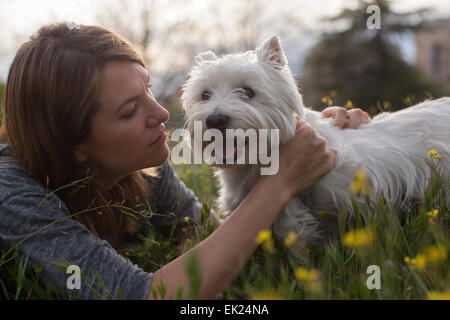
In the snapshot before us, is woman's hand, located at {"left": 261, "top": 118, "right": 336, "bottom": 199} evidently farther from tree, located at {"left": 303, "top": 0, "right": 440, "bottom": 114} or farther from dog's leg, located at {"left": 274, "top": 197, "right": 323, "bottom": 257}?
tree, located at {"left": 303, "top": 0, "right": 440, "bottom": 114}

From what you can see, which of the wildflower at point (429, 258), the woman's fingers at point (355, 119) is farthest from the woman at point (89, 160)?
the wildflower at point (429, 258)

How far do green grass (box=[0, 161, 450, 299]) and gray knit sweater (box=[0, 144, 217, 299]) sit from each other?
98 millimetres

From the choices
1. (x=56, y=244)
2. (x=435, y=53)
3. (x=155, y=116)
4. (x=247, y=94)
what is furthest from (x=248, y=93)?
(x=435, y=53)

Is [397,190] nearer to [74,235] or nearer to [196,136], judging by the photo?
[196,136]

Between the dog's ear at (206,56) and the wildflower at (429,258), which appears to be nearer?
the wildflower at (429,258)

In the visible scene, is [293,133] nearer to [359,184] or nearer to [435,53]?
[359,184]

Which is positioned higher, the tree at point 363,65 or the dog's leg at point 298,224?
the tree at point 363,65

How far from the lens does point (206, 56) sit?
3174 millimetres

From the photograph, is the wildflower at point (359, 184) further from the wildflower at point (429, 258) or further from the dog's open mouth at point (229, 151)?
the dog's open mouth at point (229, 151)

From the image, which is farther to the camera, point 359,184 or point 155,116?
point 155,116

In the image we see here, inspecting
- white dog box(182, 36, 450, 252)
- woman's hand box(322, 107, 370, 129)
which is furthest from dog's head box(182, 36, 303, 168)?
woman's hand box(322, 107, 370, 129)

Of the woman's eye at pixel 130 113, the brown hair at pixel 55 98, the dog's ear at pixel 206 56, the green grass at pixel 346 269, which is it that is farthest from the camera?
the dog's ear at pixel 206 56

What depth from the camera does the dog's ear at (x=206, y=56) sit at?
123 inches

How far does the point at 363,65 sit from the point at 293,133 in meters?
18.7
